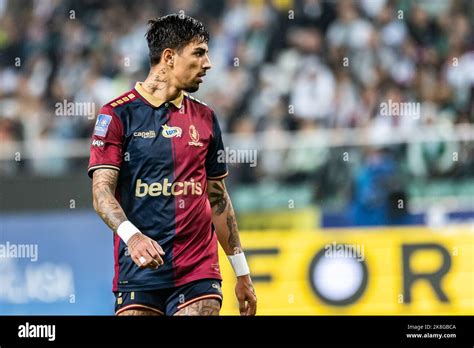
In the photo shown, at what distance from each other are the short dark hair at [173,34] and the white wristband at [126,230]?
3.17 feet

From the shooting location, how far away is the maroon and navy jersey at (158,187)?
567cm

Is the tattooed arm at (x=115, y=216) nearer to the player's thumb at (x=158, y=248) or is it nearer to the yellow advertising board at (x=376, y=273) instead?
the player's thumb at (x=158, y=248)

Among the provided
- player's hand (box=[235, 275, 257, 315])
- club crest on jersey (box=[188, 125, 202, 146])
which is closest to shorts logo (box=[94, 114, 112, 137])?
club crest on jersey (box=[188, 125, 202, 146])

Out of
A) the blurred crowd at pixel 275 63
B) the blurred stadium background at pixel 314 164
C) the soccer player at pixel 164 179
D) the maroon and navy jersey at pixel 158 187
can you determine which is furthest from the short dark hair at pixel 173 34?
the blurred crowd at pixel 275 63

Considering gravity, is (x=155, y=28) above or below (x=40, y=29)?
below

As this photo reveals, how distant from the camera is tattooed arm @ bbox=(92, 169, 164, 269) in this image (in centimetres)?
521

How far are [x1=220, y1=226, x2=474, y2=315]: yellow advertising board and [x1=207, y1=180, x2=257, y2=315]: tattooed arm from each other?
11.1ft

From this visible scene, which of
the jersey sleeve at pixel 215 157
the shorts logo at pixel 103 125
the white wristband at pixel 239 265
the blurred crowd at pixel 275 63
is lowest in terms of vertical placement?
the white wristband at pixel 239 265

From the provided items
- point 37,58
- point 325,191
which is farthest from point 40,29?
point 325,191

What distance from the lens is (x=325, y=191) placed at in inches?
384

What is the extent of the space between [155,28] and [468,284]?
4.59 m

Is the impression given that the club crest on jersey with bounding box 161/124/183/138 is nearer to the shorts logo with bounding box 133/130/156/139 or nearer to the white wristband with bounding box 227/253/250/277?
the shorts logo with bounding box 133/130/156/139

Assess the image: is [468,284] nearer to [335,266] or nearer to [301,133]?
[335,266]

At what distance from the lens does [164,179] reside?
18.7ft
